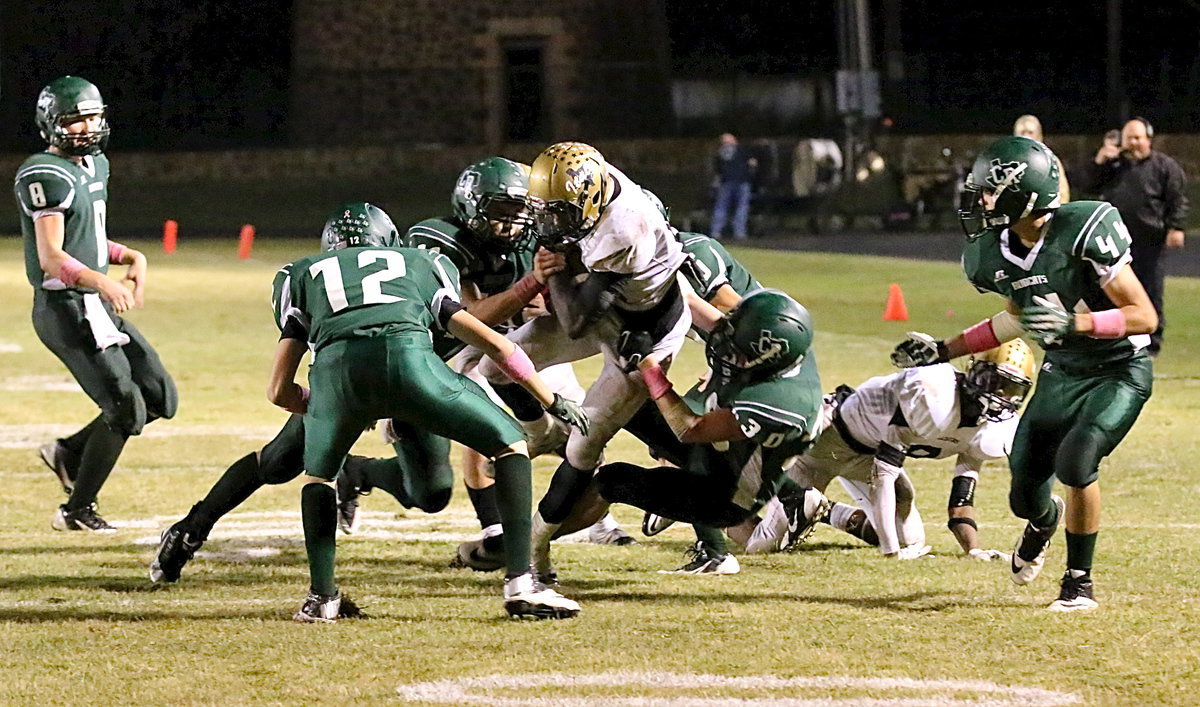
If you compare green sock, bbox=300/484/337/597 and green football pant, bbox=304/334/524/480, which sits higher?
green football pant, bbox=304/334/524/480

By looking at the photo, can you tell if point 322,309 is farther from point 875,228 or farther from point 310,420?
point 875,228

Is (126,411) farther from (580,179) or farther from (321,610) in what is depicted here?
(580,179)

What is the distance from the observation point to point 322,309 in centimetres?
548

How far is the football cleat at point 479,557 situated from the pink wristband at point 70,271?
5.81ft

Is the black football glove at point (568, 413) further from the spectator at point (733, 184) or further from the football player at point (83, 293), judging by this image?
the spectator at point (733, 184)

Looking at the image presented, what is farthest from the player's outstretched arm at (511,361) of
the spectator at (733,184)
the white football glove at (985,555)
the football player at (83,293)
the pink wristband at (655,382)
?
the spectator at (733,184)

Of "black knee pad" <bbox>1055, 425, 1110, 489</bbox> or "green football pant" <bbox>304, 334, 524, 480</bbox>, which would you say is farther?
"black knee pad" <bbox>1055, 425, 1110, 489</bbox>

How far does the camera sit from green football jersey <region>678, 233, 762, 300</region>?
20.3ft

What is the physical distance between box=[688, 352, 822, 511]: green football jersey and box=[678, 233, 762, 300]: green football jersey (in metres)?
0.34

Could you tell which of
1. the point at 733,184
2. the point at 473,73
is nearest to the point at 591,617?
the point at 733,184

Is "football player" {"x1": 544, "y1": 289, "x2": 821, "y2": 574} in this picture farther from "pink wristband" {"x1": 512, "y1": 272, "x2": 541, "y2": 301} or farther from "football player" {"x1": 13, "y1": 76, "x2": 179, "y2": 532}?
"football player" {"x1": 13, "y1": 76, "x2": 179, "y2": 532}

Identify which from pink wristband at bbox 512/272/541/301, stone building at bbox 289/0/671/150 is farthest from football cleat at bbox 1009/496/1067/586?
stone building at bbox 289/0/671/150

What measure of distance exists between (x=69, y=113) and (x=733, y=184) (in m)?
18.2

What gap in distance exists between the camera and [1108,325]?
18.0ft
